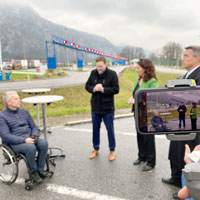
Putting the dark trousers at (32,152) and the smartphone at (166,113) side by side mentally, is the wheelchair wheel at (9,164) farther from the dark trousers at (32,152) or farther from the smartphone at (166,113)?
the smartphone at (166,113)

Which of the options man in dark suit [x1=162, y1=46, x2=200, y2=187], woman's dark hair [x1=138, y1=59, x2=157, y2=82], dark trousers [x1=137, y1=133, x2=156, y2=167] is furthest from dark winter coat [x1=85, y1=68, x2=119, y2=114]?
man in dark suit [x1=162, y1=46, x2=200, y2=187]

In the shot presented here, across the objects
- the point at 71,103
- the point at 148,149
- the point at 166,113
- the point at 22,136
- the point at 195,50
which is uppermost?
the point at 195,50

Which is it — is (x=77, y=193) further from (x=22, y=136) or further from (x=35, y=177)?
(x=22, y=136)

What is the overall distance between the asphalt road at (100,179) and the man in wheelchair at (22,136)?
10.8 inches

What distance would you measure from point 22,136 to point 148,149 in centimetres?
193

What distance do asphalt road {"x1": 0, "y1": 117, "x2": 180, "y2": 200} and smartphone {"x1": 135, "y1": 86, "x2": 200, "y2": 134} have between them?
1.59 meters

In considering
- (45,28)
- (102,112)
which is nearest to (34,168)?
(102,112)

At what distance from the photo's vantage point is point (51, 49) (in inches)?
479

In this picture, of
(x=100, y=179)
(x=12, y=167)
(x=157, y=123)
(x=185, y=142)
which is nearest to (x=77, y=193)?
(x=100, y=179)

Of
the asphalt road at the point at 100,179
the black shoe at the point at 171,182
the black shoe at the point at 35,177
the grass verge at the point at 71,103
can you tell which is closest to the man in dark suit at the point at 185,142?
the black shoe at the point at 171,182

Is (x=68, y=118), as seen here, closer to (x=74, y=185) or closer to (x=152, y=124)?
(x=74, y=185)

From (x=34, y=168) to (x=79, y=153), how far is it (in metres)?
1.16

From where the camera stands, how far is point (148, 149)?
2.99 metres

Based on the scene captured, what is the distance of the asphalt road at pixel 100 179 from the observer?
2.45m
